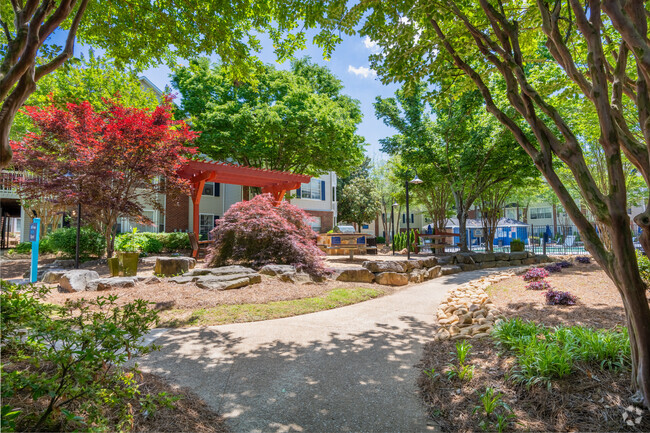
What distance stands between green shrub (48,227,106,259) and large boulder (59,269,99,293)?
5.12 m

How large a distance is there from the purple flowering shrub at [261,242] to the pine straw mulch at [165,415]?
18.6 ft

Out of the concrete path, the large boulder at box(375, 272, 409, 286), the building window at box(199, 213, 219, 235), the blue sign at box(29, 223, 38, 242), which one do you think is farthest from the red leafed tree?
the building window at box(199, 213, 219, 235)

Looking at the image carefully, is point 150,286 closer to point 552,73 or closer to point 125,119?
point 125,119

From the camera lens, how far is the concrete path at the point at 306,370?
2488 millimetres

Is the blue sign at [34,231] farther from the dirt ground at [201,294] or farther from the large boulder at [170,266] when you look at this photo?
the large boulder at [170,266]

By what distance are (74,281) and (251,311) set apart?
13.4 feet

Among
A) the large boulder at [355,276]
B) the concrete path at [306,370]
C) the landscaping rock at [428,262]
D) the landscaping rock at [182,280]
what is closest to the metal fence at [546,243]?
the landscaping rock at [428,262]

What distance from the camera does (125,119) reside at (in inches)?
357

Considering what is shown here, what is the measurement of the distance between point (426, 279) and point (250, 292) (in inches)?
218

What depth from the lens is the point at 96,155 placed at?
8961 mm

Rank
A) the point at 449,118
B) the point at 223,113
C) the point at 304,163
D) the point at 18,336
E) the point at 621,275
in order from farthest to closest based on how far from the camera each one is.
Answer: the point at 304,163 → the point at 223,113 → the point at 449,118 → the point at 621,275 → the point at 18,336

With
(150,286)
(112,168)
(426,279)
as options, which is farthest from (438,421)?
(112,168)

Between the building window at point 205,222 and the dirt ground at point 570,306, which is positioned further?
the building window at point 205,222

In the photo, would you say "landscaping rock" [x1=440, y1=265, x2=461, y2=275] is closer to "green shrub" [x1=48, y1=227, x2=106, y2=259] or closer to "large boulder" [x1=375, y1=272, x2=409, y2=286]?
"large boulder" [x1=375, y1=272, x2=409, y2=286]
